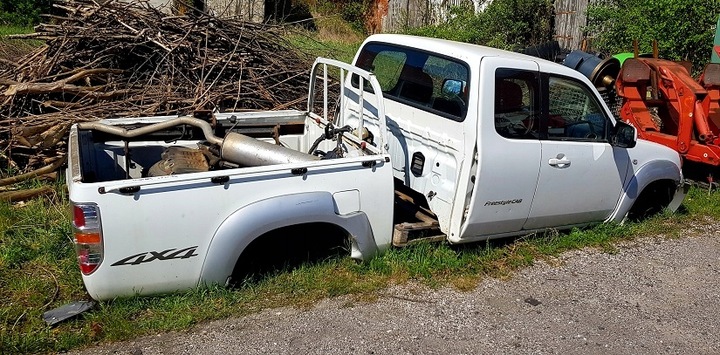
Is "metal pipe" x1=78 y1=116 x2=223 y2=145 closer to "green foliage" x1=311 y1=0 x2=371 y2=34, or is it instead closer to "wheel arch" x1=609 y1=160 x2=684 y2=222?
"wheel arch" x1=609 y1=160 x2=684 y2=222

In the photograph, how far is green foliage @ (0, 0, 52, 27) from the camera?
56.5ft

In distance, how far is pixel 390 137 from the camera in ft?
18.6

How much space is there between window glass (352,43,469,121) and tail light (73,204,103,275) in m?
2.71

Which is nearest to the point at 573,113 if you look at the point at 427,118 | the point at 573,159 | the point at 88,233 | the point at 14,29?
the point at 573,159

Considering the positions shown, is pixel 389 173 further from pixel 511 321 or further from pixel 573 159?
pixel 573 159

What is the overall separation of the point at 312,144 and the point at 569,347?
9.41 ft

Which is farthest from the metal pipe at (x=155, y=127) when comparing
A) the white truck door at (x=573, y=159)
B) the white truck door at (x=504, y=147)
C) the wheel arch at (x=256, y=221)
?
the white truck door at (x=573, y=159)

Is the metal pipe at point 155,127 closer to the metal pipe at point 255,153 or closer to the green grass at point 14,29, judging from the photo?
the metal pipe at point 255,153

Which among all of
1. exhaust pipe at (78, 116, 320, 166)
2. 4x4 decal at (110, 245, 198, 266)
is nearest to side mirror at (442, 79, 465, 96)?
exhaust pipe at (78, 116, 320, 166)

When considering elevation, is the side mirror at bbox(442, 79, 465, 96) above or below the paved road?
above

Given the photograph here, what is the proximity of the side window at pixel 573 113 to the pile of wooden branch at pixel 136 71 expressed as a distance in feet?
12.9

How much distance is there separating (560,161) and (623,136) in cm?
72

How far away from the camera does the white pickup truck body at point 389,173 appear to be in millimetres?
4117

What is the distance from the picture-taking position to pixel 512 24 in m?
15.2
